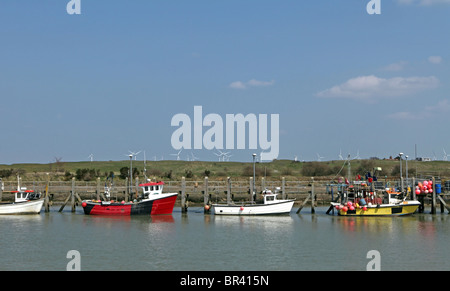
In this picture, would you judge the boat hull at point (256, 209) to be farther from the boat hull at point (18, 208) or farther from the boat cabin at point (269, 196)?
the boat hull at point (18, 208)

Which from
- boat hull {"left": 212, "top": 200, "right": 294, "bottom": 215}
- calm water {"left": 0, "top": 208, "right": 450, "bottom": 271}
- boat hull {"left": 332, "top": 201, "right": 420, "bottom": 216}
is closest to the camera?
calm water {"left": 0, "top": 208, "right": 450, "bottom": 271}

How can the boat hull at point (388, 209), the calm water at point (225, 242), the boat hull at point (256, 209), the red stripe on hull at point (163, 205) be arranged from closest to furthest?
the calm water at point (225, 242), the boat hull at point (388, 209), the boat hull at point (256, 209), the red stripe on hull at point (163, 205)

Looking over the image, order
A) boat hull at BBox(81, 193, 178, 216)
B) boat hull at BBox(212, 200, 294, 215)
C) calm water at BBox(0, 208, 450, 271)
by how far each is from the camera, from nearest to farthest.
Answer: calm water at BBox(0, 208, 450, 271) → boat hull at BBox(212, 200, 294, 215) → boat hull at BBox(81, 193, 178, 216)

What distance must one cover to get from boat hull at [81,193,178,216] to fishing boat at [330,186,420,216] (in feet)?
60.8

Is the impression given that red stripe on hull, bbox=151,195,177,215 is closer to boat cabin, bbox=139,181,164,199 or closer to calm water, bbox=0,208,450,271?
boat cabin, bbox=139,181,164,199

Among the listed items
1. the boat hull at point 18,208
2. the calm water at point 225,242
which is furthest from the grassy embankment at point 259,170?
the calm water at point 225,242

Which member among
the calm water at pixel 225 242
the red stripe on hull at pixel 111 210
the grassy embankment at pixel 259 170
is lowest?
the calm water at pixel 225 242

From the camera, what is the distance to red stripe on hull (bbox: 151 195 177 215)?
199 ft

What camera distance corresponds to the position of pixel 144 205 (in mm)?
60594

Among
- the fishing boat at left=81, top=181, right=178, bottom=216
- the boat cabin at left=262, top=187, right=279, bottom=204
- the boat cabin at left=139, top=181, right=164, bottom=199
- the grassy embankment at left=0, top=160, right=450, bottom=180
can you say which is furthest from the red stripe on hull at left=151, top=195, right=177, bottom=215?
the grassy embankment at left=0, top=160, right=450, bottom=180

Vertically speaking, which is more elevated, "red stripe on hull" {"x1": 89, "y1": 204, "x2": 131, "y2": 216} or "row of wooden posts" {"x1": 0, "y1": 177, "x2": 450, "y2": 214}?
"row of wooden posts" {"x1": 0, "y1": 177, "x2": 450, "y2": 214}

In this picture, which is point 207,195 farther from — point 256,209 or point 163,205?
point 256,209

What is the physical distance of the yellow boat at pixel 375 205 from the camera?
57.8 meters

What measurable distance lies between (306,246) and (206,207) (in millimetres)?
24818
